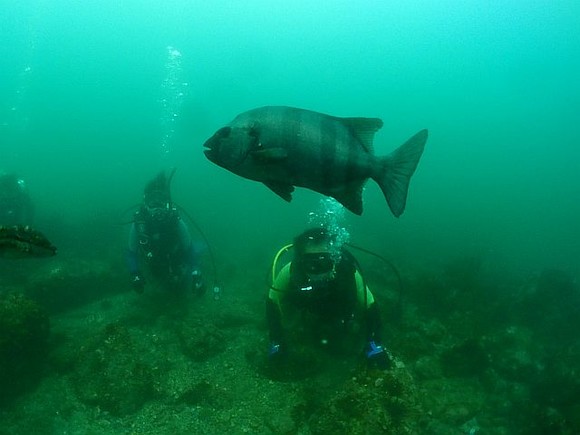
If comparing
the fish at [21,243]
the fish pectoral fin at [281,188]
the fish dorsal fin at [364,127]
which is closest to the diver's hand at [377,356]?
the fish dorsal fin at [364,127]

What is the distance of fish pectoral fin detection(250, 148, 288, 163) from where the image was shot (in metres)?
1.94

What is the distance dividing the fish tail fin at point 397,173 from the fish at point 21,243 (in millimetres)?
1783

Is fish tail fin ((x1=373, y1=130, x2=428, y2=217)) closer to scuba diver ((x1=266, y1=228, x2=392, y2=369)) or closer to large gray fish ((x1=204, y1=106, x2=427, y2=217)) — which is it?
large gray fish ((x1=204, y1=106, x2=427, y2=217))

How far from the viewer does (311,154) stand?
6.92ft

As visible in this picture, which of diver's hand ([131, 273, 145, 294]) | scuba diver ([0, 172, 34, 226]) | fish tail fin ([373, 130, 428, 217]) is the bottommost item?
scuba diver ([0, 172, 34, 226])

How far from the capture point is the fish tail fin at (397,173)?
89.6 inches

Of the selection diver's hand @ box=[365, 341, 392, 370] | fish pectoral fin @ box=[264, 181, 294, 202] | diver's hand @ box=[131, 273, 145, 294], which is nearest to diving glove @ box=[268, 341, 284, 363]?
diver's hand @ box=[365, 341, 392, 370]

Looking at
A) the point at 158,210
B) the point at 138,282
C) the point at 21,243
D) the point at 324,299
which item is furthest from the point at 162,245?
the point at 21,243

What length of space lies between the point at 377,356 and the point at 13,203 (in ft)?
42.0

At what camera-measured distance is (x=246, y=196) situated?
39.2 m

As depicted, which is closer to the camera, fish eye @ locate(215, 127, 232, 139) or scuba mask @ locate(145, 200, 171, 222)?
fish eye @ locate(215, 127, 232, 139)

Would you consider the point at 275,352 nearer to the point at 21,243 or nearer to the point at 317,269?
the point at 317,269

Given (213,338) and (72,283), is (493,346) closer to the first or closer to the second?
(213,338)

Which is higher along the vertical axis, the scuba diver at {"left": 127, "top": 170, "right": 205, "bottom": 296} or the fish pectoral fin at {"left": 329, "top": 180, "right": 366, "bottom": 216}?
the fish pectoral fin at {"left": 329, "top": 180, "right": 366, "bottom": 216}
